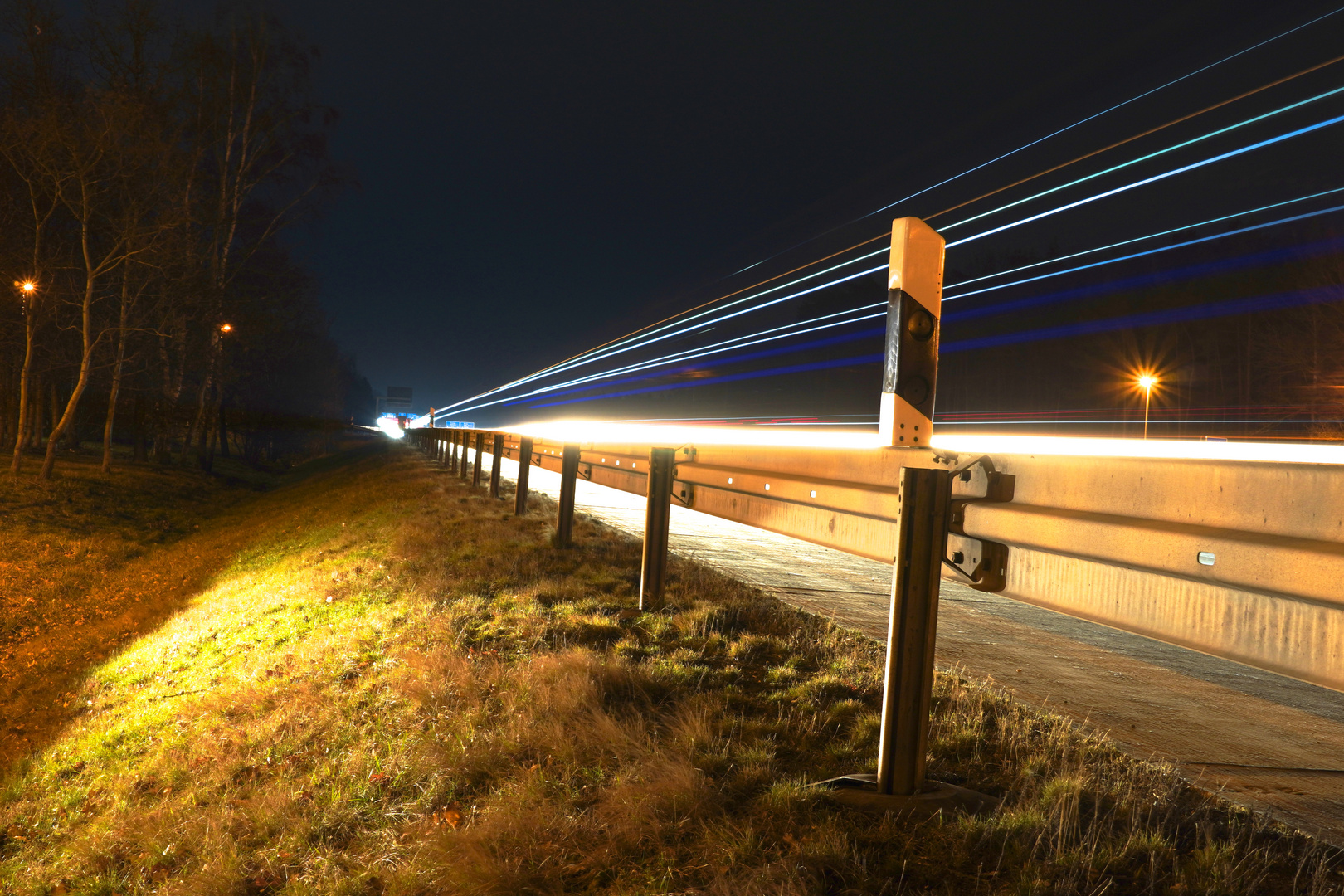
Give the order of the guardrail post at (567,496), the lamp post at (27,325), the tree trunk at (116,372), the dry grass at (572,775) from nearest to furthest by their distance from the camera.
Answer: the dry grass at (572,775)
the guardrail post at (567,496)
the lamp post at (27,325)
the tree trunk at (116,372)

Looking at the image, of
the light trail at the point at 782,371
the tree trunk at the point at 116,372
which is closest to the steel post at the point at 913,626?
the tree trunk at the point at 116,372

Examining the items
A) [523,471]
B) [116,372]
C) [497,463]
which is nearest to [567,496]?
[523,471]

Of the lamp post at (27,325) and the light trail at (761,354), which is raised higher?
the light trail at (761,354)

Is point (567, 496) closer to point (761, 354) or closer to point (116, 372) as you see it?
point (116, 372)

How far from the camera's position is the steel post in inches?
113

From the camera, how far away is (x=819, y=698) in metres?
4.16

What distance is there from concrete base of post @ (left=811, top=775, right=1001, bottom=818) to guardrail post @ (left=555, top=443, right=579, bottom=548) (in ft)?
16.6

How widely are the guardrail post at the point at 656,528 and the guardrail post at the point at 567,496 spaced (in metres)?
2.10

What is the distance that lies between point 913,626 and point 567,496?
5333 millimetres

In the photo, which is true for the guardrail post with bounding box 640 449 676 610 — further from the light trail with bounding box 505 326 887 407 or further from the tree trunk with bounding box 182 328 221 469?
the light trail with bounding box 505 326 887 407

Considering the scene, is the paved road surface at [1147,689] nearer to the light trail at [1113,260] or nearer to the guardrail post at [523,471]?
the guardrail post at [523,471]

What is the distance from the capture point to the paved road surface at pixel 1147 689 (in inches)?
145

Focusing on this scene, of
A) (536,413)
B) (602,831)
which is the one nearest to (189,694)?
(602,831)

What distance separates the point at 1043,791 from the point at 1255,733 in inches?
80.0
